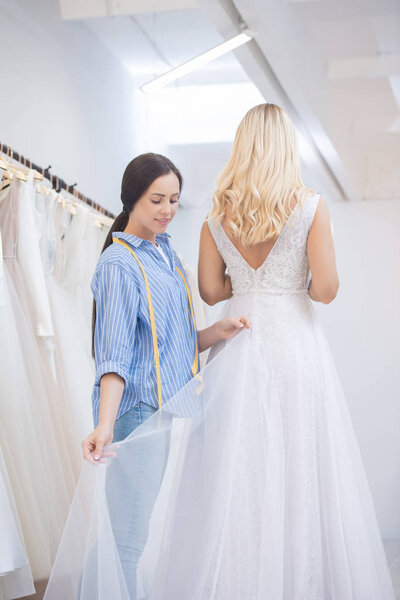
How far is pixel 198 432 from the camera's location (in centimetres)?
184

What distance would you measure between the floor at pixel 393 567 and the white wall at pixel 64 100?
1.96 metres

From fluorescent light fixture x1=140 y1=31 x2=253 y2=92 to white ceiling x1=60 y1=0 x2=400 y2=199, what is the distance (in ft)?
0.16

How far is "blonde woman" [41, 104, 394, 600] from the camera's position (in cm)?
170

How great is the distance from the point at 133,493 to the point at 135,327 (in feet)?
1.31

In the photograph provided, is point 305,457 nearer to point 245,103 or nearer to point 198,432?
point 198,432

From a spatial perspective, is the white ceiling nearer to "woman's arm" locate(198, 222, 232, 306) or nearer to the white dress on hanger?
the white dress on hanger

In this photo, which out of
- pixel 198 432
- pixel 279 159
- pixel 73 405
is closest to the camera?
pixel 198 432

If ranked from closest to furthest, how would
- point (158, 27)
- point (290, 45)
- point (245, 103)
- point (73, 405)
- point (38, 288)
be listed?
1. point (38, 288)
2. point (73, 405)
3. point (290, 45)
4. point (158, 27)
5. point (245, 103)

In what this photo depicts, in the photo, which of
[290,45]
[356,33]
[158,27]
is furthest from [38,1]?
[356,33]

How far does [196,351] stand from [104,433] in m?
0.43

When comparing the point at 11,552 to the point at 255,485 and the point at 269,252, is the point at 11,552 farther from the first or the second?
the point at 269,252

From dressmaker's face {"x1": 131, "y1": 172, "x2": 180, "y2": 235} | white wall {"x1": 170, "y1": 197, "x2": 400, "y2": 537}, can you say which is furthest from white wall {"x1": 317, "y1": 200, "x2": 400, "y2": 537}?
dressmaker's face {"x1": 131, "y1": 172, "x2": 180, "y2": 235}

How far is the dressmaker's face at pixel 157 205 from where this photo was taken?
1.94 m

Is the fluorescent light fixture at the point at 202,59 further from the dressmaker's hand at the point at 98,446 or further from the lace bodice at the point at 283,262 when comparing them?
the dressmaker's hand at the point at 98,446
